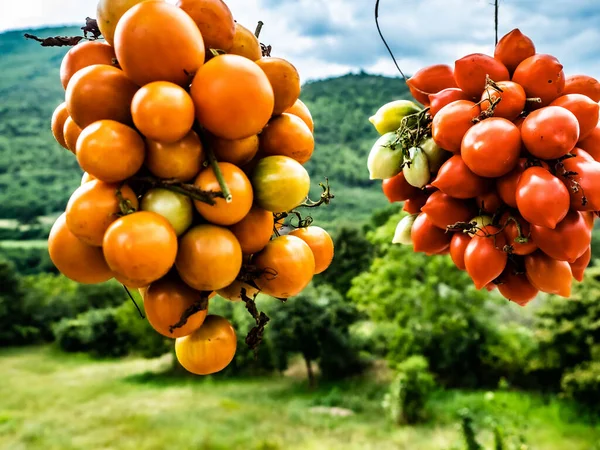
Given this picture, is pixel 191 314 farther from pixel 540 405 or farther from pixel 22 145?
pixel 22 145

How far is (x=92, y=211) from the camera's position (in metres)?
1.18

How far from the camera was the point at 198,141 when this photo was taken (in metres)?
1.28

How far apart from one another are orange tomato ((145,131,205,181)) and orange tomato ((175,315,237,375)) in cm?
43

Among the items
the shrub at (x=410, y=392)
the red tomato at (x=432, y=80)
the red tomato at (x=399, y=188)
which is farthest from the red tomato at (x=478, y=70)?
the shrub at (x=410, y=392)

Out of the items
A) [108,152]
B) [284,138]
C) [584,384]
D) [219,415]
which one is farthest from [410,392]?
[108,152]

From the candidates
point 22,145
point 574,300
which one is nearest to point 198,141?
point 574,300

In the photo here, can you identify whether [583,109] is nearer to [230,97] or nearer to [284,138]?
[284,138]

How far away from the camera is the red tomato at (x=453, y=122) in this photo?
1777 mm

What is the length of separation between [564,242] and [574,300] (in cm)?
1869

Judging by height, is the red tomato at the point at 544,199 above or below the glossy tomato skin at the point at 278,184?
above

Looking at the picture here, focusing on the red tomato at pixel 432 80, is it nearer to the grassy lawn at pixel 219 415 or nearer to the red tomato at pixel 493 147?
the red tomato at pixel 493 147

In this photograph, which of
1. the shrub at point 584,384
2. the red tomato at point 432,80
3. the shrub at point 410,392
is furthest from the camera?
the shrub at point 410,392

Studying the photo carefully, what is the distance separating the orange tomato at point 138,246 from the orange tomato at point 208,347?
307mm

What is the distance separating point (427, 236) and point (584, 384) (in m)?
18.9
